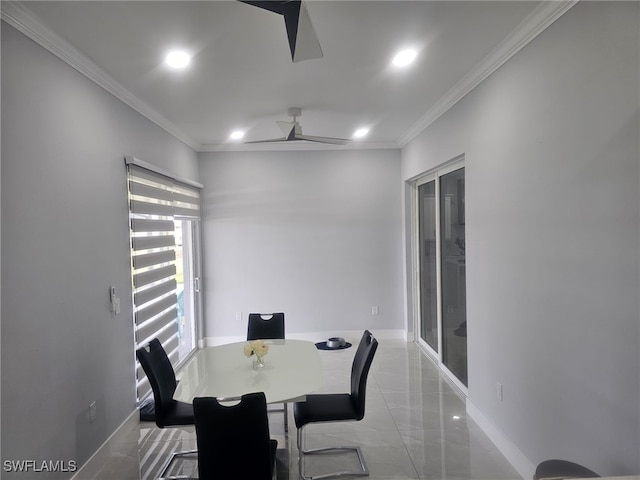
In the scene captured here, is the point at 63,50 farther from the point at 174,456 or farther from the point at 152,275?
the point at 174,456

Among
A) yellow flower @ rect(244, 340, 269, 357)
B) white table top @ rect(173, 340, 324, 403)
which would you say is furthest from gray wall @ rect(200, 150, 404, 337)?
yellow flower @ rect(244, 340, 269, 357)

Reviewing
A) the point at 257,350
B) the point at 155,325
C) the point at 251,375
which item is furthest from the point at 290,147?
the point at 251,375

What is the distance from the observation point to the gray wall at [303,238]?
17.4 feet

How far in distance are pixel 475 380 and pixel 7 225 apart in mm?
3313

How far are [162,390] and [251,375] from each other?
1.94 feet

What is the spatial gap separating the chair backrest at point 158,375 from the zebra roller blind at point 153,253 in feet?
2.30

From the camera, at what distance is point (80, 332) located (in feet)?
7.95

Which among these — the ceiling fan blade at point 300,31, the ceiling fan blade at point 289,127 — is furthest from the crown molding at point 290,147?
the ceiling fan blade at point 300,31

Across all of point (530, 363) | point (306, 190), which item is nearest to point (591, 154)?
point (530, 363)

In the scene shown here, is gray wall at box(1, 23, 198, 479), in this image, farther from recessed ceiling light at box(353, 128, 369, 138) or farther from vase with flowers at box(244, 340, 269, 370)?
recessed ceiling light at box(353, 128, 369, 138)

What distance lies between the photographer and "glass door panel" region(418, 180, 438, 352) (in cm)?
460

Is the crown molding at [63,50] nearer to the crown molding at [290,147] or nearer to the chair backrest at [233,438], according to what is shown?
the crown molding at [290,147]

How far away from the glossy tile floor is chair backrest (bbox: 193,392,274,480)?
802mm

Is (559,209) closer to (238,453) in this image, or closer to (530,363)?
(530,363)
